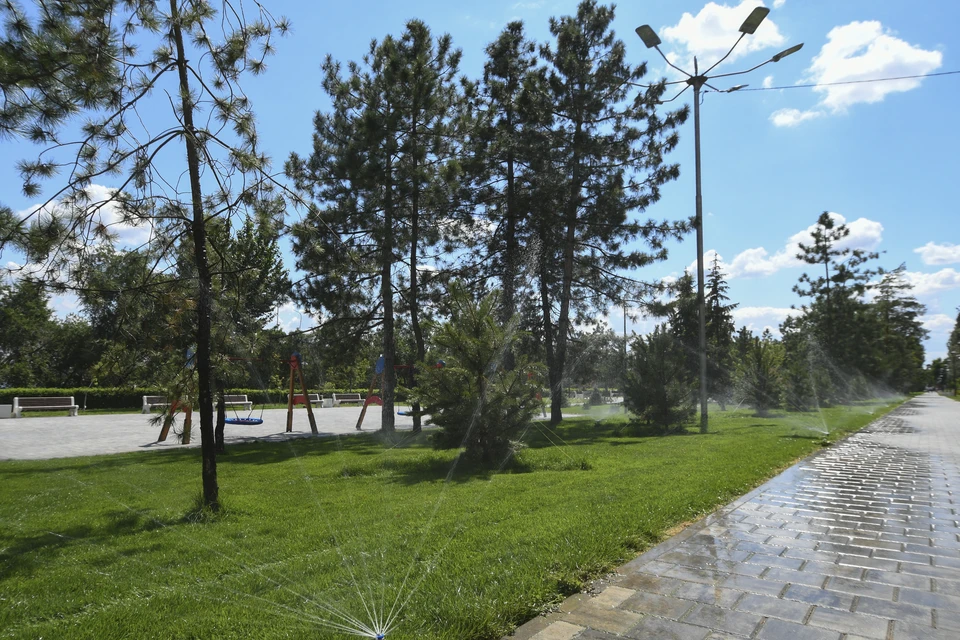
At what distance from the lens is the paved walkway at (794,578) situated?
11.0 feet

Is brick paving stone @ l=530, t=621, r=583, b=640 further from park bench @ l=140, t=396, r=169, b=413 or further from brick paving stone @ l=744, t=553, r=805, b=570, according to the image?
park bench @ l=140, t=396, r=169, b=413

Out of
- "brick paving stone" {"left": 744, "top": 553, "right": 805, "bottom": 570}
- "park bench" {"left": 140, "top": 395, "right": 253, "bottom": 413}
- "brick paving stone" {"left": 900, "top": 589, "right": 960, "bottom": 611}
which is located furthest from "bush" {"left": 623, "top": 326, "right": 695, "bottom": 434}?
"park bench" {"left": 140, "top": 395, "right": 253, "bottom": 413}

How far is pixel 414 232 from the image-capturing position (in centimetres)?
1769

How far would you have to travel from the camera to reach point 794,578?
13.7 feet

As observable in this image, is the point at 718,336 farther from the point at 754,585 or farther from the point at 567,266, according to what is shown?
the point at 754,585

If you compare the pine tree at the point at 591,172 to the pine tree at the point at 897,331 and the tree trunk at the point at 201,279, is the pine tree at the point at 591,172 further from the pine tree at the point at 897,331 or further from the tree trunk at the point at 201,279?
the pine tree at the point at 897,331

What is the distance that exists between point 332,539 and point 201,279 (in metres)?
3.10

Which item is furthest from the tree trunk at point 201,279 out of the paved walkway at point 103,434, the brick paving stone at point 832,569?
the paved walkway at point 103,434

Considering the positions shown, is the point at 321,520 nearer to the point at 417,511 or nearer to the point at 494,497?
the point at 417,511

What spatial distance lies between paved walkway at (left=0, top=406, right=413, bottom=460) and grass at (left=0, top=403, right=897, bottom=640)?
10.7 ft

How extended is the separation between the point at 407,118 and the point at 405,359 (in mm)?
13243

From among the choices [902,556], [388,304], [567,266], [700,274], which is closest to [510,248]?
[567,266]

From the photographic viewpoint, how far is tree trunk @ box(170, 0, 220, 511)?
21.2 feet

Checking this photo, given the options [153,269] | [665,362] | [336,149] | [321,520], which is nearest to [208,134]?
[153,269]
